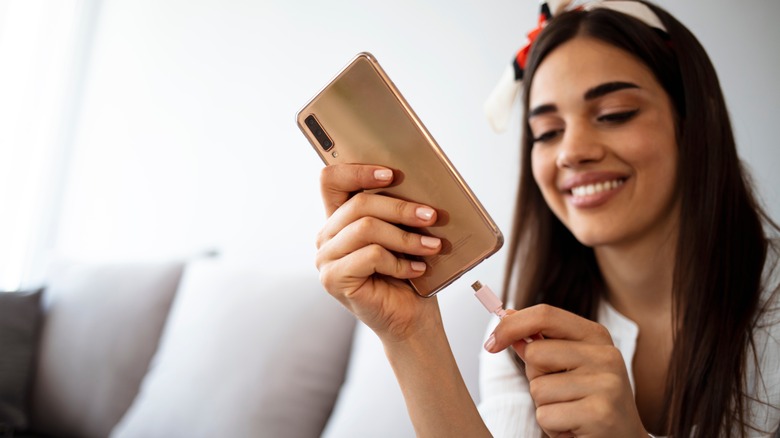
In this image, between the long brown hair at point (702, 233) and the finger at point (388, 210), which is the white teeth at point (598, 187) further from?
the finger at point (388, 210)

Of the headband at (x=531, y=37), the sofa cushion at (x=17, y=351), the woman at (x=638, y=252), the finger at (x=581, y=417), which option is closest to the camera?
the finger at (x=581, y=417)

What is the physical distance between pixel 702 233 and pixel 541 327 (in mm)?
468

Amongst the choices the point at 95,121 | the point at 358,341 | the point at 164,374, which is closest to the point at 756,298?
the point at 358,341

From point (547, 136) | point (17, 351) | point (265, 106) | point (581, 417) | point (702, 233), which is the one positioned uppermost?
point (265, 106)

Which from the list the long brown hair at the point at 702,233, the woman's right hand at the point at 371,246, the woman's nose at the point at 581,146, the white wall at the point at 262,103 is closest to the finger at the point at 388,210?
the woman's right hand at the point at 371,246

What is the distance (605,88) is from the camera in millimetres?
862

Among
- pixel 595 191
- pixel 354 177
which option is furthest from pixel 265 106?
pixel 354 177

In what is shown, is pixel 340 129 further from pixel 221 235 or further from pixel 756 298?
pixel 221 235

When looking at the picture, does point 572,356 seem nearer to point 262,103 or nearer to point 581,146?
point 581,146

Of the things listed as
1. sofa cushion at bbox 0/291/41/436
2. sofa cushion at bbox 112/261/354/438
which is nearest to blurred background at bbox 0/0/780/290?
sofa cushion at bbox 112/261/354/438

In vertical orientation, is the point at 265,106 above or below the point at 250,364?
above

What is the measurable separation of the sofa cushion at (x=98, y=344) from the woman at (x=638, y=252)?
3.61ft

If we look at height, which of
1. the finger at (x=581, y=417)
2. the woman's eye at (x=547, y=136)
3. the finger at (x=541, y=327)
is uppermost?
the woman's eye at (x=547, y=136)

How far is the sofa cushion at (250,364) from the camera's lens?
119cm
